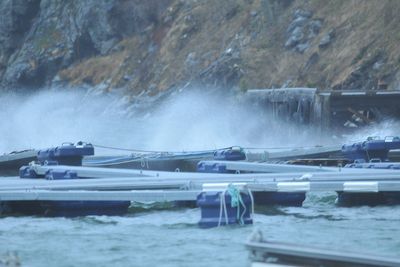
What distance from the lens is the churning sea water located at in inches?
492

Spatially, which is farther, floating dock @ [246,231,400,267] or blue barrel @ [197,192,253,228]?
blue barrel @ [197,192,253,228]

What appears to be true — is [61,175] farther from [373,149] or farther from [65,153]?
[373,149]

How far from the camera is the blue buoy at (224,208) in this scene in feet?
47.7

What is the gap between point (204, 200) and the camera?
1466 cm

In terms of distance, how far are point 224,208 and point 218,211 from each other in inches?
4.5

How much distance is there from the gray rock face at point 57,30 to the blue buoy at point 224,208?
46370 mm

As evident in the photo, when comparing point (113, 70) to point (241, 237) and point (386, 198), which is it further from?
point (241, 237)

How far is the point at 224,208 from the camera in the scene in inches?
573

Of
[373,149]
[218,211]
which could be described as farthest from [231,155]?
[218,211]

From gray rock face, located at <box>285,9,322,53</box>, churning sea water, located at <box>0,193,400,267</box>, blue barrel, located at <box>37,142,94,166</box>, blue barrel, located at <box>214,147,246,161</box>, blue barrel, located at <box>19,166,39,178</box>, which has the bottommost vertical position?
churning sea water, located at <box>0,193,400,267</box>

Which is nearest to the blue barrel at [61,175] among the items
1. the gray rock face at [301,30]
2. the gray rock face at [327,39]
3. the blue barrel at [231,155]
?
the blue barrel at [231,155]

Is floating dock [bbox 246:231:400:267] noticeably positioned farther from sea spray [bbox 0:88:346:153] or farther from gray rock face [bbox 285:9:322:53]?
gray rock face [bbox 285:9:322:53]

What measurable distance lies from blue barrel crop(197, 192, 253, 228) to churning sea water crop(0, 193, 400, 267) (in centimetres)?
15

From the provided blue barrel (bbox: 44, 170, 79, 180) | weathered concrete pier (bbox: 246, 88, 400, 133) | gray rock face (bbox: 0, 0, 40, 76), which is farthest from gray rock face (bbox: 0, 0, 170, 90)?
blue barrel (bbox: 44, 170, 79, 180)
